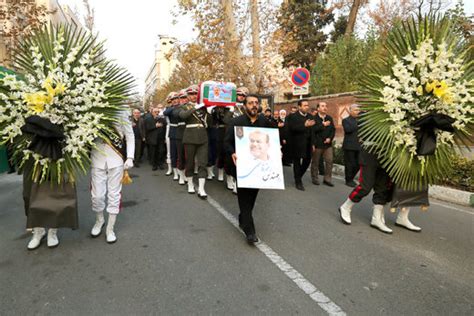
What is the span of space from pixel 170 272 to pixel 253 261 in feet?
2.84

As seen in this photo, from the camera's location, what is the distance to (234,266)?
10.7 feet

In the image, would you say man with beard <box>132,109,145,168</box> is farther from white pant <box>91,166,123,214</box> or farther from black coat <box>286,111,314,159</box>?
white pant <box>91,166,123,214</box>

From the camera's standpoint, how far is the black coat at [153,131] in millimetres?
9656

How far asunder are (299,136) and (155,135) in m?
4.73

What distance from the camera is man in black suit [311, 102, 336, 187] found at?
730 centimetres

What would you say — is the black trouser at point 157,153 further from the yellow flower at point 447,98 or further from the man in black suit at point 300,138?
the yellow flower at point 447,98

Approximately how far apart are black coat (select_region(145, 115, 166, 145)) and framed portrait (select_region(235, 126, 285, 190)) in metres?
6.40

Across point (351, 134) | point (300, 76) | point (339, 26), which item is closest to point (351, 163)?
point (351, 134)

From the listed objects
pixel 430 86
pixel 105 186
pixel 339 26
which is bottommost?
pixel 105 186

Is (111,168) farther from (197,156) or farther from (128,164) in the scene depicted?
(197,156)

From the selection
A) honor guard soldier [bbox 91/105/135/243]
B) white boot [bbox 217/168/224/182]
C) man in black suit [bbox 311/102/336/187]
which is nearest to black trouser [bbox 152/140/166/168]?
white boot [bbox 217/168/224/182]

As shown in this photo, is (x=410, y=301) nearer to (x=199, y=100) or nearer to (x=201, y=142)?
(x=201, y=142)

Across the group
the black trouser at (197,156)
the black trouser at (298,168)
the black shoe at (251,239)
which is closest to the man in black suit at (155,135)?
the black trouser at (197,156)

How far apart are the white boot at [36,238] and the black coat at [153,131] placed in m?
6.02
